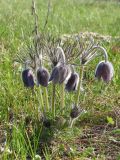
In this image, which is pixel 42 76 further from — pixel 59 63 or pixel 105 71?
pixel 105 71

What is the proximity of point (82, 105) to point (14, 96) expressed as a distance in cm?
46

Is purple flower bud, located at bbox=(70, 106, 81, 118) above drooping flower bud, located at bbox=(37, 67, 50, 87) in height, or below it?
below

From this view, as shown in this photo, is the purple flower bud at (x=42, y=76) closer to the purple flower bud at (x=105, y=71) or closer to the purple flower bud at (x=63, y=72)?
the purple flower bud at (x=63, y=72)

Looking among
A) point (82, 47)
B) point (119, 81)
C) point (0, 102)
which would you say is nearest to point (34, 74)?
point (82, 47)

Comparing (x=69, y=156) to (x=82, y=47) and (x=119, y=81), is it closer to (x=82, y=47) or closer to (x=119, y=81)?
(x=82, y=47)

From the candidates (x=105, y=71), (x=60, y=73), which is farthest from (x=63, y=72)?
(x=105, y=71)

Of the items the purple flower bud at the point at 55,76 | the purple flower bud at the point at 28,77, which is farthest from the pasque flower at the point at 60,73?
the purple flower bud at the point at 28,77

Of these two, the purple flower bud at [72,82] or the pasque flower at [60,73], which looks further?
the purple flower bud at [72,82]

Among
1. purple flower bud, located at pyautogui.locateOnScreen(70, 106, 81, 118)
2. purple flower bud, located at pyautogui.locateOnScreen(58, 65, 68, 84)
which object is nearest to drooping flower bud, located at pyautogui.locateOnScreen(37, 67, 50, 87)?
→ purple flower bud, located at pyautogui.locateOnScreen(58, 65, 68, 84)

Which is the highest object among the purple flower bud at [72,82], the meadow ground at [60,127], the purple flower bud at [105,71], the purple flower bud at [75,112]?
the purple flower bud at [105,71]

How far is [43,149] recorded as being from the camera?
240cm

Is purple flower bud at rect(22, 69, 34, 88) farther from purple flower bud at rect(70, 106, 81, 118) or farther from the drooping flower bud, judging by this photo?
purple flower bud at rect(70, 106, 81, 118)

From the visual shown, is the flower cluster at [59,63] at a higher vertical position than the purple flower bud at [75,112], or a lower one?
higher

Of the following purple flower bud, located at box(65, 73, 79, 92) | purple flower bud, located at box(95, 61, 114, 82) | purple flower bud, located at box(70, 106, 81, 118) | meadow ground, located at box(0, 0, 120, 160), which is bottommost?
meadow ground, located at box(0, 0, 120, 160)
